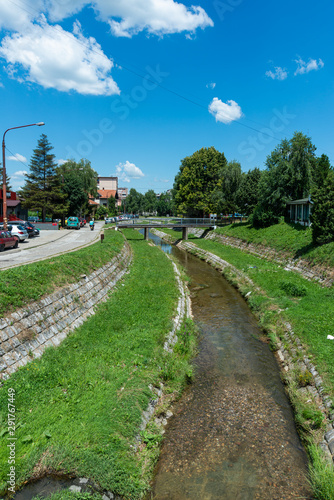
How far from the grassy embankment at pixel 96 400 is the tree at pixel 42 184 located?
42241mm

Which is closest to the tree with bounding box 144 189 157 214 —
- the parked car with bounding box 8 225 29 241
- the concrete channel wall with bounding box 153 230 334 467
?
the parked car with bounding box 8 225 29 241

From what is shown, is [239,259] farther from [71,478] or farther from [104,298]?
[71,478]

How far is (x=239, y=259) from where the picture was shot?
31.9 meters

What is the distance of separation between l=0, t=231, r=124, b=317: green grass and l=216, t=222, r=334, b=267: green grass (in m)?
17.3

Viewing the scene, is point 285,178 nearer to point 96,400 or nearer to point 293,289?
point 293,289

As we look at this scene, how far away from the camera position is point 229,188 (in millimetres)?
52156

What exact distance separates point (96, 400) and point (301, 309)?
11594 mm

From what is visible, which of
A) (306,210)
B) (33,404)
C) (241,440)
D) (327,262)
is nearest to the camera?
(33,404)

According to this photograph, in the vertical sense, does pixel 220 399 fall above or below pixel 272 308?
below

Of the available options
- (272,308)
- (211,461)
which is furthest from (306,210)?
(211,461)

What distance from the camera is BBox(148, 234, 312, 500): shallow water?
6.95 meters

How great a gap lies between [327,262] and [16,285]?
2057cm

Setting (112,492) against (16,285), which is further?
(16,285)

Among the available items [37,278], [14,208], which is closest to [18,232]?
[37,278]
